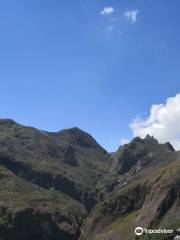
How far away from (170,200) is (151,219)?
11.9 m

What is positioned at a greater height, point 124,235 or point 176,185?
point 176,185

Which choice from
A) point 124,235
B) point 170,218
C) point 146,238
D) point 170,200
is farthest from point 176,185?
point 146,238

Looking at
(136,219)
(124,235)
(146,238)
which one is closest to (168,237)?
(146,238)

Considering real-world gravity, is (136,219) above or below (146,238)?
above

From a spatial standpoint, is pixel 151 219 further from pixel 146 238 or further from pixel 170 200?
pixel 146 238

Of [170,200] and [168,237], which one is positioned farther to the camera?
[170,200]

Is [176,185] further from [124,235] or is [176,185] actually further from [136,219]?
[124,235]

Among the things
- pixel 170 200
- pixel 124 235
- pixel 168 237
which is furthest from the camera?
pixel 170 200

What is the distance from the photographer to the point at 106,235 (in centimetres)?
18738

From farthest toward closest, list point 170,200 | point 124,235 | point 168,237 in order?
1. point 170,200
2. point 124,235
3. point 168,237

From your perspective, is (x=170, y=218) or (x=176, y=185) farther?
(x=176, y=185)

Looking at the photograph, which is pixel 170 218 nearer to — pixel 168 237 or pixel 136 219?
pixel 136 219

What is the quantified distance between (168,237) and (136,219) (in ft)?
393

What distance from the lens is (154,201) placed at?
198750 mm
